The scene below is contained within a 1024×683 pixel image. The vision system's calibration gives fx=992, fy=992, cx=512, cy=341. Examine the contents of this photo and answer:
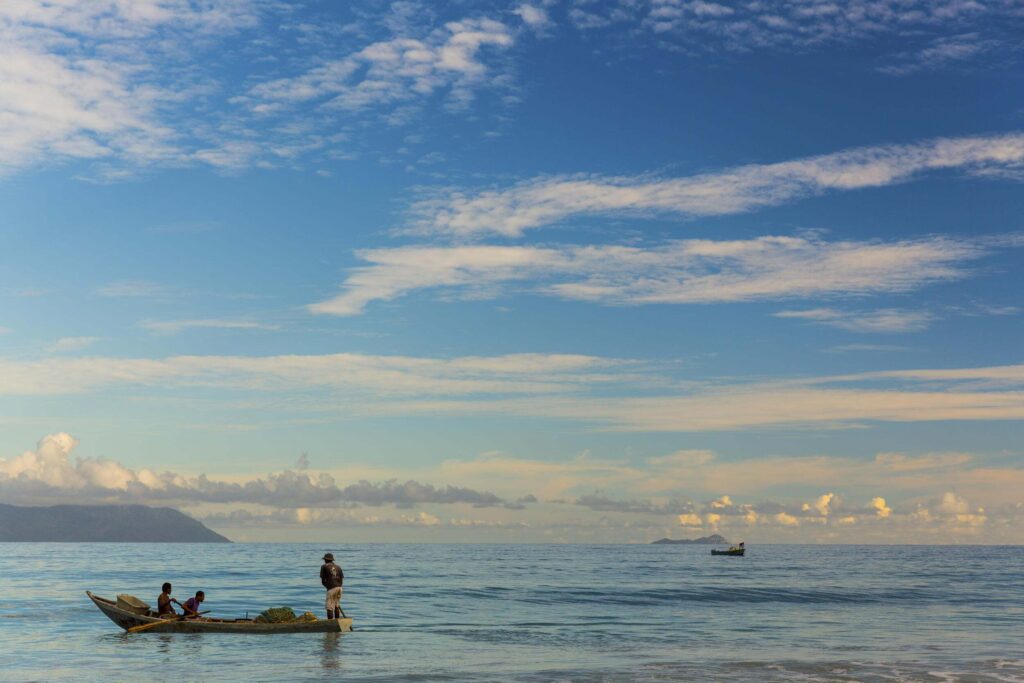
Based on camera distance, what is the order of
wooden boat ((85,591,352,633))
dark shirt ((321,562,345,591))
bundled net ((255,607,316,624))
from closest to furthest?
wooden boat ((85,591,352,633)) → bundled net ((255,607,316,624)) → dark shirt ((321,562,345,591))

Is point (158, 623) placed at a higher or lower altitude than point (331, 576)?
lower

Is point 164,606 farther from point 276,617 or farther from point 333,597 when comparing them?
point 333,597

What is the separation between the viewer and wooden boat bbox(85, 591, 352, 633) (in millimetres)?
38156

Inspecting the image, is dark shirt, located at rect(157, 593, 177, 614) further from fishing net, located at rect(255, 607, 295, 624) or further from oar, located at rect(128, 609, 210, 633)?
fishing net, located at rect(255, 607, 295, 624)

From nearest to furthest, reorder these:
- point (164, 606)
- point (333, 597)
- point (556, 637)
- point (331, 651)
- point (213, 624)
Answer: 1. point (331, 651)
2. point (213, 624)
3. point (333, 597)
4. point (164, 606)
5. point (556, 637)

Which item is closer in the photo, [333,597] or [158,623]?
[333,597]

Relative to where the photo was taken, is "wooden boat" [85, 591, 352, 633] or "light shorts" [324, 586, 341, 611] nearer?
"wooden boat" [85, 591, 352, 633]

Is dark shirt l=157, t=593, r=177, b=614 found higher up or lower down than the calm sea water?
higher up

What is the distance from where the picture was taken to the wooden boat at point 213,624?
125 ft

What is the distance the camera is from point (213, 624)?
3884cm

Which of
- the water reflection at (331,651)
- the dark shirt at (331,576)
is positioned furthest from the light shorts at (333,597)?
the water reflection at (331,651)

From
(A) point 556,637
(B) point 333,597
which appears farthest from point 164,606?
(A) point 556,637

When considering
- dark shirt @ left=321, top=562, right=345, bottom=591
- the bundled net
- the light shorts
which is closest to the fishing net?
the bundled net

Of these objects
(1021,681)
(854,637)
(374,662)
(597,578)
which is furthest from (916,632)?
(597,578)
